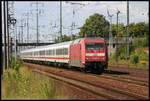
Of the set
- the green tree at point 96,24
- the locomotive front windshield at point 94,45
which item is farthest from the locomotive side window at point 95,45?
the green tree at point 96,24

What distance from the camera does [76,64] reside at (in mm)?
23672

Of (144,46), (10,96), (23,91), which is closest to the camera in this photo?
(10,96)

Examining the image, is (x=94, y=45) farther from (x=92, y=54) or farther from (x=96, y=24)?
(x=96, y=24)

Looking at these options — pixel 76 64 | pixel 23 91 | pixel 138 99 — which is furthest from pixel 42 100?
pixel 76 64

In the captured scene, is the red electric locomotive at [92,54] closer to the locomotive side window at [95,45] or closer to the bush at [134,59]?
the locomotive side window at [95,45]

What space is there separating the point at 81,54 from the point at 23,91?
11.0 metres

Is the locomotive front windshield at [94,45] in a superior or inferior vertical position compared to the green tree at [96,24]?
inferior

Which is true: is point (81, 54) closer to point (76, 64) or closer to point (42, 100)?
point (76, 64)

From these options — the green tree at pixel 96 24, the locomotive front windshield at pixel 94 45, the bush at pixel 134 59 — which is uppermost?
the green tree at pixel 96 24

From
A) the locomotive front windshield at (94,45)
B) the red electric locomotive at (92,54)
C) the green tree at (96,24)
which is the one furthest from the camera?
the green tree at (96,24)

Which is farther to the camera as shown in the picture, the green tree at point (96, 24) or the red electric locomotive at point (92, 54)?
the green tree at point (96, 24)

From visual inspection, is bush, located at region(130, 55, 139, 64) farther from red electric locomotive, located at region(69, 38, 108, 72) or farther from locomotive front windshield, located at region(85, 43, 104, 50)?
locomotive front windshield, located at region(85, 43, 104, 50)

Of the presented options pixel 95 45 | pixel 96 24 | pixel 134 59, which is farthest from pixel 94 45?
pixel 96 24

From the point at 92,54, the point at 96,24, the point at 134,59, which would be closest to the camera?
the point at 92,54
